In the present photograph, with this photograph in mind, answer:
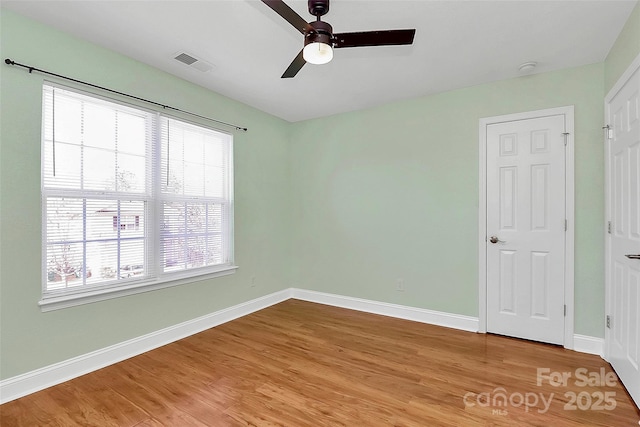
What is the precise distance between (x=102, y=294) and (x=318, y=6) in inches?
107

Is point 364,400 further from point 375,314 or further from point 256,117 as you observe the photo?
point 256,117

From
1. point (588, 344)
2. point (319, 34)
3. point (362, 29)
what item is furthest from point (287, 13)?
point (588, 344)

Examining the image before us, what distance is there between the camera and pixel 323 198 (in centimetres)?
425

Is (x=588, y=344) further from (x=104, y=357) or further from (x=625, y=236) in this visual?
(x=104, y=357)

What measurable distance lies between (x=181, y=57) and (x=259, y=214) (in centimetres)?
203

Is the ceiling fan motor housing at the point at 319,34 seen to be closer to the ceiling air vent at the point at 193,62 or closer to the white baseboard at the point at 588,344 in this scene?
the ceiling air vent at the point at 193,62

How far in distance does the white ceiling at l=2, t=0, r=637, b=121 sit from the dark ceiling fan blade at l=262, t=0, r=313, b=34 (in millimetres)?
376

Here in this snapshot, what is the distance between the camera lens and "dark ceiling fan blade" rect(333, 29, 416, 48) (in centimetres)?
171

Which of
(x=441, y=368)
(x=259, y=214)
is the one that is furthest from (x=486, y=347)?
(x=259, y=214)

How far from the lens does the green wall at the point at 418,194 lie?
8.81 feet

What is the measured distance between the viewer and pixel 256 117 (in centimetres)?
396

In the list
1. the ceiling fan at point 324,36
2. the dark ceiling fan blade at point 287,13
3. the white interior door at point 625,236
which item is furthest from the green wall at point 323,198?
the dark ceiling fan blade at point 287,13

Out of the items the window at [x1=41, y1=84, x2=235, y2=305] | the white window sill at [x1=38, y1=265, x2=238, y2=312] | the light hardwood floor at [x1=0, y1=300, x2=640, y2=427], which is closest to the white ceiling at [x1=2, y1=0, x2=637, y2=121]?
the window at [x1=41, y1=84, x2=235, y2=305]

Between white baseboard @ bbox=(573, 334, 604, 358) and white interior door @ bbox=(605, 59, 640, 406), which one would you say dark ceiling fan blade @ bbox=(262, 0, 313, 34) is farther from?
white baseboard @ bbox=(573, 334, 604, 358)
